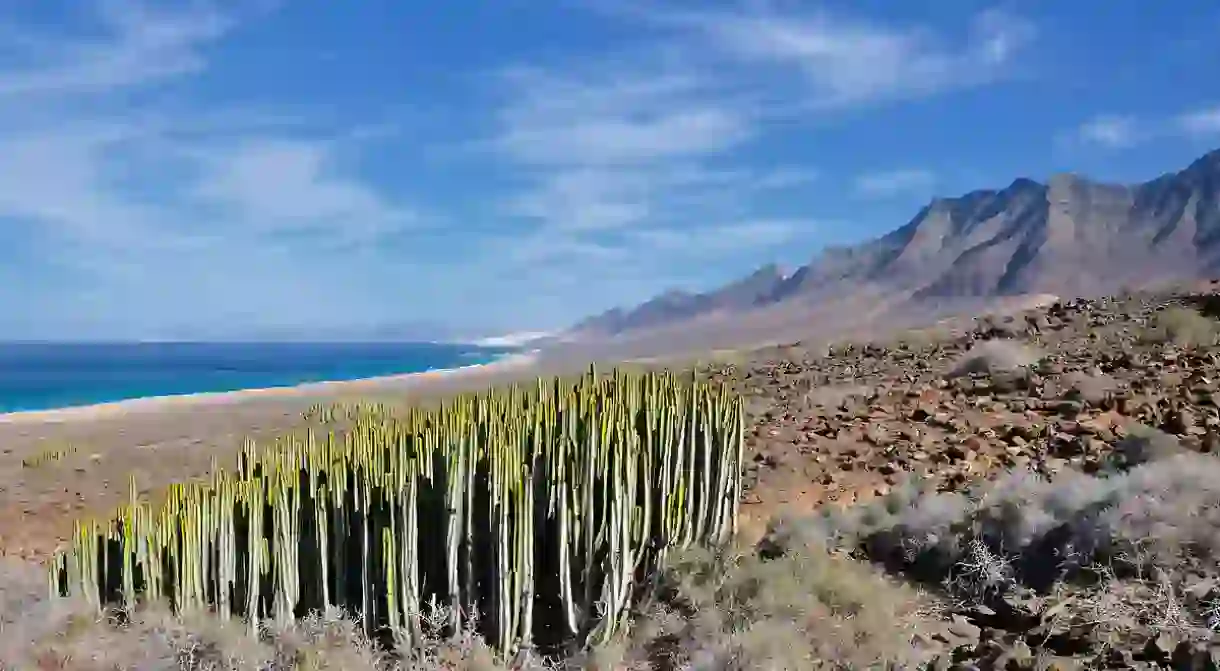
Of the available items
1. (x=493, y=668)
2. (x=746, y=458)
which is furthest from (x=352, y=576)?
(x=746, y=458)

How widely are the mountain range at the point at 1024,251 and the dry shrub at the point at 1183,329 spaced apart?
2565 inches

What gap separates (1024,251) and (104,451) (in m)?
95.0

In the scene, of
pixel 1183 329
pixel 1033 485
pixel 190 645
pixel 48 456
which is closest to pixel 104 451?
pixel 48 456

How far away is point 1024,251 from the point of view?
97.7 metres

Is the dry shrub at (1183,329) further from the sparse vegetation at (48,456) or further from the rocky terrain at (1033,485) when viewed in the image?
the sparse vegetation at (48,456)

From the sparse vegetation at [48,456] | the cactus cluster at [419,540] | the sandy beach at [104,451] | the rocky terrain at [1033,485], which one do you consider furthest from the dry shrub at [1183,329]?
the sparse vegetation at [48,456]

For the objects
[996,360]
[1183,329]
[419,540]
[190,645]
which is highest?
[1183,329]

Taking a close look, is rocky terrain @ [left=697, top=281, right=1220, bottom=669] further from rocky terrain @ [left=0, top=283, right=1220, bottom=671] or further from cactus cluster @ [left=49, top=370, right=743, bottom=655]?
cactus cluster @ [left=49, top=370, right=743, bottom=655]

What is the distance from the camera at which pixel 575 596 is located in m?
6.20

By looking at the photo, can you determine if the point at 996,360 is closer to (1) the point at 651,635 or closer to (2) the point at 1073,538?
(2) the point at 1073,538

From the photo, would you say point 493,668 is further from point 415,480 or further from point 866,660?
point 866,660

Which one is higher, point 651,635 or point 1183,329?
point 1183,329

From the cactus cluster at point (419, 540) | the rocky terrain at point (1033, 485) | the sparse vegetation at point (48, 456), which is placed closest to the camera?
the rocky terrain at point (1033, 485)

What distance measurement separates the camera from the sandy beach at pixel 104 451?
1135cm
